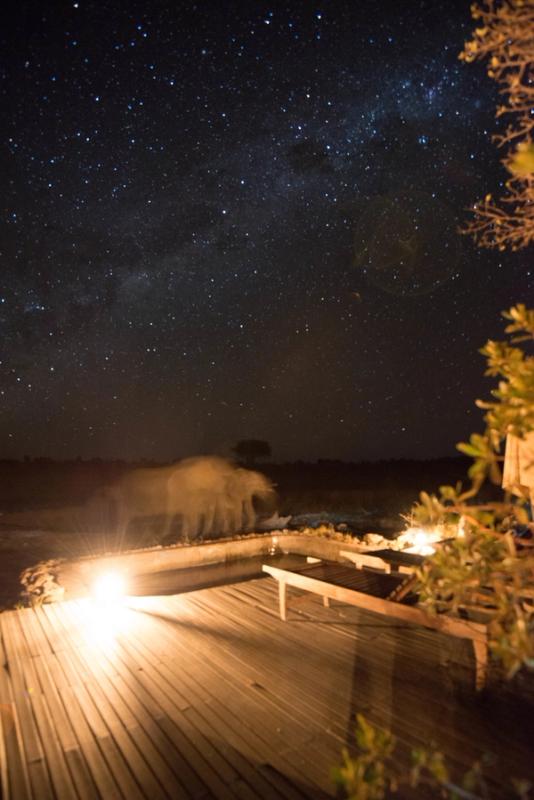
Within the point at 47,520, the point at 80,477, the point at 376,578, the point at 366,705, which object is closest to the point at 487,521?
the point at 366,705

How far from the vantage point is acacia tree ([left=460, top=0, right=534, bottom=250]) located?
1613mm

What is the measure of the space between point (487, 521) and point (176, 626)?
4325 mm

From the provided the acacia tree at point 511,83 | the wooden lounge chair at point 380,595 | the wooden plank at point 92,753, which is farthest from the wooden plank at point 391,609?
the acacia tree at point 511,83

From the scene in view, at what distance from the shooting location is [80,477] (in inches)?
955

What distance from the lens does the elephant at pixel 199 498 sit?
48.9 feet

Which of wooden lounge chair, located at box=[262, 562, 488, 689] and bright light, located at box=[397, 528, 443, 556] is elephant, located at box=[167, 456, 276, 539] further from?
wooden lounge chair, located at box=[262, 562, 488, 689]

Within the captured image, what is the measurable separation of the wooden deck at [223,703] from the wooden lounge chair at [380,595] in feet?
Answer: 1.16

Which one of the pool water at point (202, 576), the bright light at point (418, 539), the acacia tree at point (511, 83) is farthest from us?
the bright light at point (418, 539)

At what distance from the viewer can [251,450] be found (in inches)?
1296

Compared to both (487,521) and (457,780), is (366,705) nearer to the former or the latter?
(457,780)

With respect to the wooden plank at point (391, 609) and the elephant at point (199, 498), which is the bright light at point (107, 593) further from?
the elephant at point (199, 498)

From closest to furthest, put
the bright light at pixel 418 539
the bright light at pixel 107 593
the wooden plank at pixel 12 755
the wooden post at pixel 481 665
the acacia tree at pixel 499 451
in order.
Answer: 1. the acacia tree at pixel 499 451
2. the wooden plank at pixel 12 755
3. the wooden post at pixel 481 665
4. the bright light at pixel 107 593
5. the bright light at pixel 418 539

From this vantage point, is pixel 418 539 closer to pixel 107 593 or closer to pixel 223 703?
pixel 107 593

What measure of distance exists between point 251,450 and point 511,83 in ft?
104
